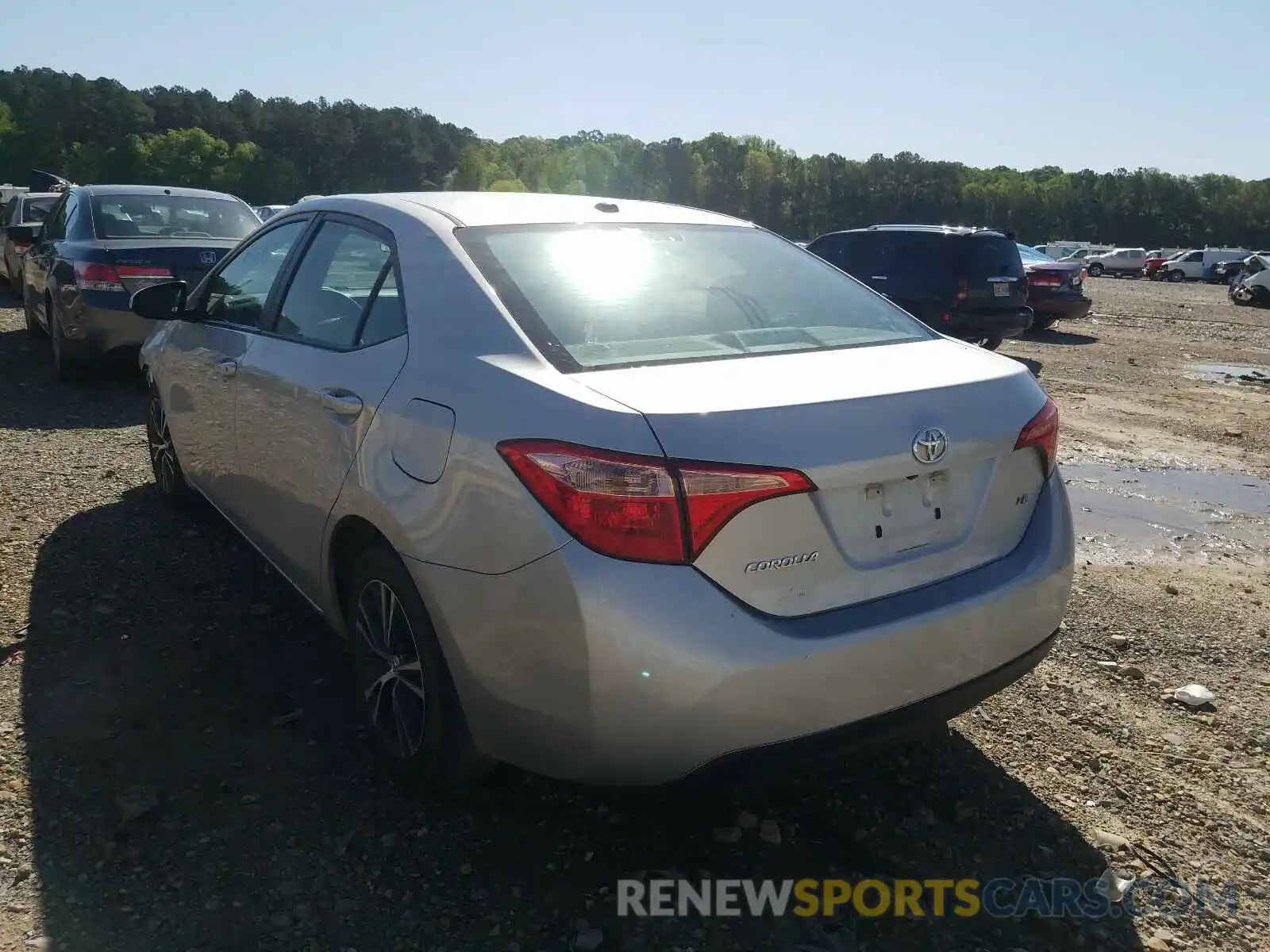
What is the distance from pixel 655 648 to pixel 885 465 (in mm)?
678

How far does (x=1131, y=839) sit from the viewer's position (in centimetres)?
281

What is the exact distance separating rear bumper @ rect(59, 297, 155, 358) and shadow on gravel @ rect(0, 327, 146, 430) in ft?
0.75

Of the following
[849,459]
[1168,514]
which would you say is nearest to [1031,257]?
[1168,514]

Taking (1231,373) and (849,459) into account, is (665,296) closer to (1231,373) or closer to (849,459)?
(849,459)

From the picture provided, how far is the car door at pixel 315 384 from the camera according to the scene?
2.95 metres

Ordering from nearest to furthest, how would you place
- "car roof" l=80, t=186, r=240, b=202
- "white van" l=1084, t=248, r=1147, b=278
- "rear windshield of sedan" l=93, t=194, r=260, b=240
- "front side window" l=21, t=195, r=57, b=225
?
"rear windshield of sedan" l=93, t=194, r=260, b=240
"car roof" l=80, t=186, r=240, b=202
"front side window" l=21, t=195, r=57, b=225
"white van" l=1084, t=248, r=1147, b=278

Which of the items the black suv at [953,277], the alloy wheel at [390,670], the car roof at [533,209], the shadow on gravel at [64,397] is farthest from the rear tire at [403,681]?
the black suv at [953,277]

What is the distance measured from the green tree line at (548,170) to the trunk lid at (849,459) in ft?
247

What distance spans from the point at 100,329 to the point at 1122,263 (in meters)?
56.7

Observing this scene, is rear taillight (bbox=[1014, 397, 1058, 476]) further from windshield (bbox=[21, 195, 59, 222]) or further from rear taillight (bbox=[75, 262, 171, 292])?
windshield (bbox=[21, 195, 59, 222])

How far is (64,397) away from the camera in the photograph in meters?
8.22

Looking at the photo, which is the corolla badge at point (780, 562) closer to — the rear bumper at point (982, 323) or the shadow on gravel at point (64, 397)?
the shadow on gravel at point (64, 397)

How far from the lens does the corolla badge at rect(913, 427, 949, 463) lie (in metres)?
2.38

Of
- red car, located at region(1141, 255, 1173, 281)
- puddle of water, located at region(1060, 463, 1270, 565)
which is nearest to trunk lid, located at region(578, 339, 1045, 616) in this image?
puddle of water, located at region(1060, 463, 1270, 565)
